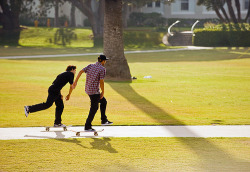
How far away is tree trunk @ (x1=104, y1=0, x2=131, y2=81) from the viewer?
2553 cm

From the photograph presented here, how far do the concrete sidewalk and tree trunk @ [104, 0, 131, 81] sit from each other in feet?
38.8

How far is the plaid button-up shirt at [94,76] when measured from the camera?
12.0m

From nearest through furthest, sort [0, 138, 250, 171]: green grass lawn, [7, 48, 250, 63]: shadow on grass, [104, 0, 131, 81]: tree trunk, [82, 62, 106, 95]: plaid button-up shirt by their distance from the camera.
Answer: [0, 138, 250, 171]: green grass lawn
[82, 62, 106, 95]: plaid button-up shirt
[104, 0, 131, 81]: tree trunk
[7, 48, 250, 63]: shadow on grass

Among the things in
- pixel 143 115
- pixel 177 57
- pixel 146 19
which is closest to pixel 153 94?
pixel 143 115

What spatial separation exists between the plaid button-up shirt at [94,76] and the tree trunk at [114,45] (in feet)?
43.8

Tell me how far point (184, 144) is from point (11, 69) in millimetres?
20494

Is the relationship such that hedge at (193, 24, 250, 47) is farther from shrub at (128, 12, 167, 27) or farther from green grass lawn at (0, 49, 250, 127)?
shrub at (128, 12, 167, 27)

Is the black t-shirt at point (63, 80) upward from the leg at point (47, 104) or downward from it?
upward

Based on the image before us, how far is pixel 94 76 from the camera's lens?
12.0 meters

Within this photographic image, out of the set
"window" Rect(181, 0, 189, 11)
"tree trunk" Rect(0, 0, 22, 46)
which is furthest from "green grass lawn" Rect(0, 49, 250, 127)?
"window" Rect(181, 0, 189, 11)

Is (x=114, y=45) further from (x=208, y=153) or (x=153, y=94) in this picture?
(x=208, y=153)

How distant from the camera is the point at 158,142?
11836 mm

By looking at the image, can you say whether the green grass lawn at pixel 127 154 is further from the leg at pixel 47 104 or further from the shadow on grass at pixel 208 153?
the leg at pixel 47 104

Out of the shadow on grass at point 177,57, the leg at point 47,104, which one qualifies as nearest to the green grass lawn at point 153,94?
the leg at point 47,104
